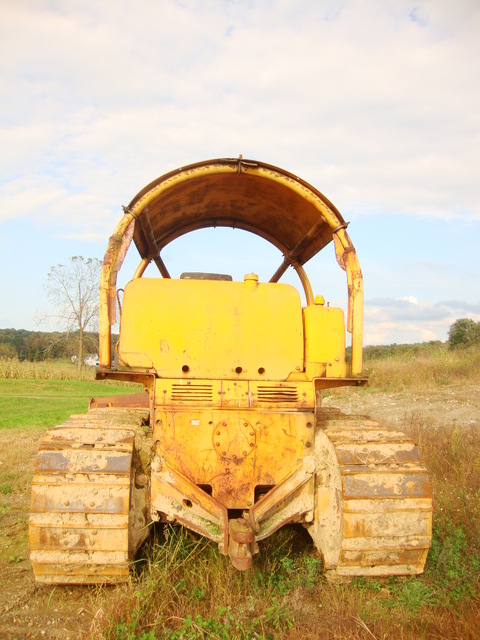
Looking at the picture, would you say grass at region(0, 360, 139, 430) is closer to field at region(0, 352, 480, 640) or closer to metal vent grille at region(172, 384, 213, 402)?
field at region(0, 352, 480, 640)

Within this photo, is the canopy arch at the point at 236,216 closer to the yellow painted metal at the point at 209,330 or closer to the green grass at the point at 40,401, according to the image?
the yellow painted metal at the point at 209,330

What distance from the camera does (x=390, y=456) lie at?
4012mm

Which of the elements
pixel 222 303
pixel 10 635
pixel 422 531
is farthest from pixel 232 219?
pixel 10 635

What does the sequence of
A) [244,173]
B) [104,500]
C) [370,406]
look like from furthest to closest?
1. [370,406]
2. [244,173]
3. [104,500]

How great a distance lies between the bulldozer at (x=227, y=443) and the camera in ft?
12.1

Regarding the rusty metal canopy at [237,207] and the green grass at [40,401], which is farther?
the green grass at [40,401]

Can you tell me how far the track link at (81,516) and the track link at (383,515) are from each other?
4.64ft

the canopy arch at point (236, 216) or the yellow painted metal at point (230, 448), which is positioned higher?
the canopy arch at point (236, 216)

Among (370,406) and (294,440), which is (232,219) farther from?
(370,406)

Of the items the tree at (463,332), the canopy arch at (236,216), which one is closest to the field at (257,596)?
the canopy arch at (236,216)

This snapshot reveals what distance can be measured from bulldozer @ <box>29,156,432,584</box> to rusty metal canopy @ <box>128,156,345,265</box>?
0.09 feet

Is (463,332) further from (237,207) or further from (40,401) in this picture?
(237,207)

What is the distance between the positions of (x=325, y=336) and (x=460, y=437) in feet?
16.0

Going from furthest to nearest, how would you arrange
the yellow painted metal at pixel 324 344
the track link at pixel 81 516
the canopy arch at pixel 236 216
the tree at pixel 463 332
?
the tree at pixel 463 332 < the canopy arch at pixel 236 216 < the yellow painted metal at pixel 324 344 < the track link at pixel 81 516
